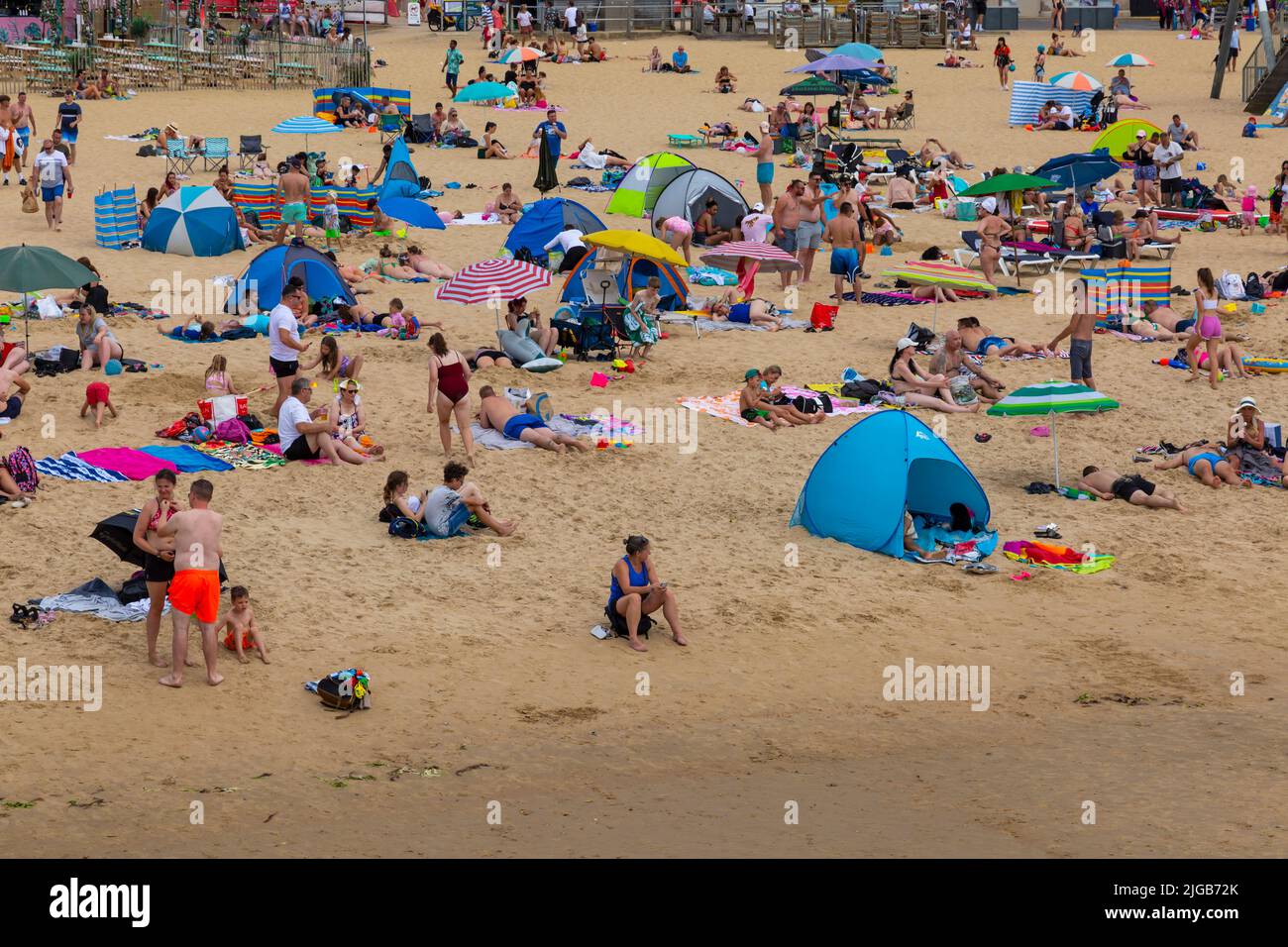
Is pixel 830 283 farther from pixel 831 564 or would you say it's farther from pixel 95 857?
pixel 95 857

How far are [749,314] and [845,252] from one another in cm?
205

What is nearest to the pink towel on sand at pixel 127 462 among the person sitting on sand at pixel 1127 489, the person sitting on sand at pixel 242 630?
the person sitting on sand at pixel 242 630

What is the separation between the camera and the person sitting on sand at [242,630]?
10383 mm

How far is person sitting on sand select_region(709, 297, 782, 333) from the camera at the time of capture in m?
19.9

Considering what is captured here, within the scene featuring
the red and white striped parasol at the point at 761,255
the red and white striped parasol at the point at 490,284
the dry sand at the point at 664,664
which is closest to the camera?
the dry sand at the point at 664,664

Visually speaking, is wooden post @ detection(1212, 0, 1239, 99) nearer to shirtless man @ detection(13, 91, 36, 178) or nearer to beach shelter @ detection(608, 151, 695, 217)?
beach shelter @ detection(608, 151, 695, 217)

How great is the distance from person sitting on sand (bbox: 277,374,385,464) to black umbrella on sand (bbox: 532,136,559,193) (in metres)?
12.5

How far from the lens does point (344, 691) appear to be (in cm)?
983

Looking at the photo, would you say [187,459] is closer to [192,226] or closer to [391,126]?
[192,226]

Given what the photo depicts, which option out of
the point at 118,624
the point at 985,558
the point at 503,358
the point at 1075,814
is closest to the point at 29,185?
the point at 503,358

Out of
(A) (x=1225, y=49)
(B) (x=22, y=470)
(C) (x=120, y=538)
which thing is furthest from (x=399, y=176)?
(A) (x=1225, y=49)

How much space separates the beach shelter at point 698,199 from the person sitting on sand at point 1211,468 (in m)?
10.4

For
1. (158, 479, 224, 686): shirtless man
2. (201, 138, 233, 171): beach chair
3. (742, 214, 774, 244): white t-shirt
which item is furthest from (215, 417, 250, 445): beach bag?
(201, 138, 233, 171): beach chair

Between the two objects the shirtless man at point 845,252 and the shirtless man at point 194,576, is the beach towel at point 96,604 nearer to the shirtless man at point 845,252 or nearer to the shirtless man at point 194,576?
the shirtless man at point 194,576
